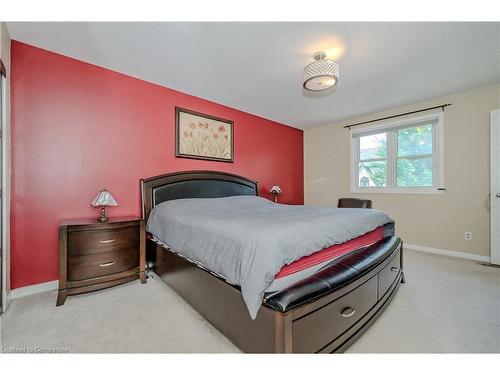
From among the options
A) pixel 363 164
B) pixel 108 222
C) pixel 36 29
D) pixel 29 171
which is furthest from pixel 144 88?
pixel 363 164

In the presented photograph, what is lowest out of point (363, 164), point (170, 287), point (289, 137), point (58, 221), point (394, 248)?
point (170, 287)

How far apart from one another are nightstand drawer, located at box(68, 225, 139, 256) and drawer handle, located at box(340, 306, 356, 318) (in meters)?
1.99

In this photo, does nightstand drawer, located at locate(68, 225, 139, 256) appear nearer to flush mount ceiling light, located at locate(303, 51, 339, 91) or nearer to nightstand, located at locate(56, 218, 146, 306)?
nightstand, located at locate(56, 218, 146, 306)

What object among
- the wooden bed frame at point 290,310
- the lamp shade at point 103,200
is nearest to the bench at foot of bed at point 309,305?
the wooden bed frame at point 290,310

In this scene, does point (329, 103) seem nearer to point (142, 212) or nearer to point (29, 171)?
point (142, 212)

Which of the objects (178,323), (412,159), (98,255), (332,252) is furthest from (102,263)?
(412,159)

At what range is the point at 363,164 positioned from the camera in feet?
14.0

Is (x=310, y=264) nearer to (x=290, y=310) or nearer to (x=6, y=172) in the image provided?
(x=290, y=310)

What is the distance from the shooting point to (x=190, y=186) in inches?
121

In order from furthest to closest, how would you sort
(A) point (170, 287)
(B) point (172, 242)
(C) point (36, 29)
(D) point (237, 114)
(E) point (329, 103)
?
(D) point (237, 114), (E) point (329, 103), (A) point (170, 287), (B) point (172, 242), (C) point (36, 29)

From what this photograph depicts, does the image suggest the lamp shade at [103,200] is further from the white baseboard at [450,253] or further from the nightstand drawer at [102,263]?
the white baseboard at [450,253]

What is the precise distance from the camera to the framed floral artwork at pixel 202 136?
122 inches

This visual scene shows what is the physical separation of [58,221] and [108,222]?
586mm
